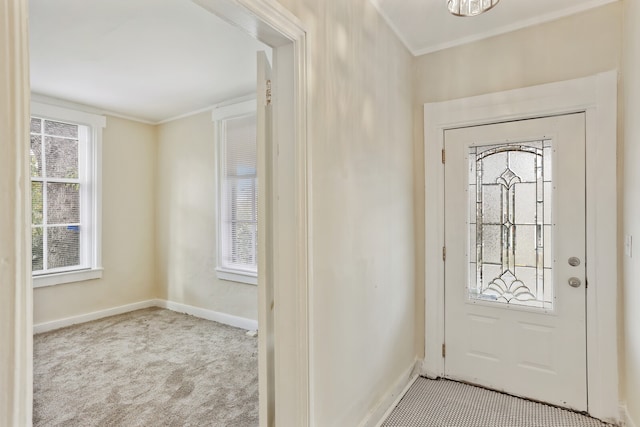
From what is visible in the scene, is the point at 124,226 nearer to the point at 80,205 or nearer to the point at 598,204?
the point at 80,205

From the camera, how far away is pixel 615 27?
6.86 ft

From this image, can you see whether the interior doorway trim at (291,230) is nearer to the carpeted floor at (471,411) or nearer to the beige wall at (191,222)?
the carpeted floor at (471,411)

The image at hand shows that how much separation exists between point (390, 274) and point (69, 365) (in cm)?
285

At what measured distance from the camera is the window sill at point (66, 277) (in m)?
3.67

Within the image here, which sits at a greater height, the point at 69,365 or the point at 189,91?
→ the point at 189,91

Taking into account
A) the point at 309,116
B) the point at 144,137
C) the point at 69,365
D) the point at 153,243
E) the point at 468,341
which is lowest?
the point at 69,365

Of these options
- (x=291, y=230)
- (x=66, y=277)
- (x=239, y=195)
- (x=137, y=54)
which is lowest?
(x=66, y=277)

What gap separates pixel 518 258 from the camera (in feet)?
7.86

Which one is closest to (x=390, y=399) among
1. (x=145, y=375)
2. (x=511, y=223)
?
(x=511, y=223)

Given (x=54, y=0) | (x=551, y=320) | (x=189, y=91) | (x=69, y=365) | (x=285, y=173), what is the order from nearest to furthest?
1. (x=285, y=173)
2. (x=54, y=0)
3. (x=551, y=320)
4. (x=69, y=365)
5. (x=189, y=91)

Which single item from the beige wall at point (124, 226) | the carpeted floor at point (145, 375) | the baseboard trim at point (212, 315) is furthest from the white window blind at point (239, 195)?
the beige wall at point (124, 226)

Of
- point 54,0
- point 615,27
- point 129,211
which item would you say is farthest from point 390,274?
point 129,211

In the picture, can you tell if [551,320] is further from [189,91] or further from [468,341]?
[189,91]

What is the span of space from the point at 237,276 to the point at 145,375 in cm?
139
